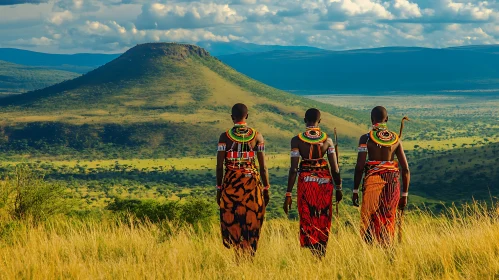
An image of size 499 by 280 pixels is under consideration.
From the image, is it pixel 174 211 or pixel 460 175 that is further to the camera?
pixel 460 175

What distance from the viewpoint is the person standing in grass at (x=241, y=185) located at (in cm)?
965

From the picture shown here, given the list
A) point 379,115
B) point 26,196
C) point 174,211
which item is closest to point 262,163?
point 379,115

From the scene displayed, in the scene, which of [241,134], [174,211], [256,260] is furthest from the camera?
[174,211]

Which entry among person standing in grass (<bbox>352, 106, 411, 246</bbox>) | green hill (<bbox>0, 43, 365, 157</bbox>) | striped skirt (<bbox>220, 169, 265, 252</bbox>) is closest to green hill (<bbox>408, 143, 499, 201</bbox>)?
green hill (<bbox>0, 43, 365, 157</bbox>)

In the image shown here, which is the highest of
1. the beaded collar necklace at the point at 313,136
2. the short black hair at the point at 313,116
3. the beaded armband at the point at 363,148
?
the short black hair at the point at 313,116

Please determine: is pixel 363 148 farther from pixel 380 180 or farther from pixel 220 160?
pixel 220 160

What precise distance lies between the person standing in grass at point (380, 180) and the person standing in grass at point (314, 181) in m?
0.42

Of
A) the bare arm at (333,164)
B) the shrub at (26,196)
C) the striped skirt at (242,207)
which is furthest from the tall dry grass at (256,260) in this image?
the shrub at (26,196)

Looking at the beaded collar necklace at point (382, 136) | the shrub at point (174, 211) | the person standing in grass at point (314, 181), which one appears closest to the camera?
the beaded collar necklace at point (382, 136)

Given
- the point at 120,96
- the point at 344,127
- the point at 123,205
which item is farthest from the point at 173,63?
the point at 123,205

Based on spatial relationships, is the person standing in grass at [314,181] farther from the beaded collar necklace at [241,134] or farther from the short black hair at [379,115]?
the short black hair at [379,115]

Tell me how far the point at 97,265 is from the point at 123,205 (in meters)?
22.9

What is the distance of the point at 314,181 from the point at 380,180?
3.22ft

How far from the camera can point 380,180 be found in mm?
9445
